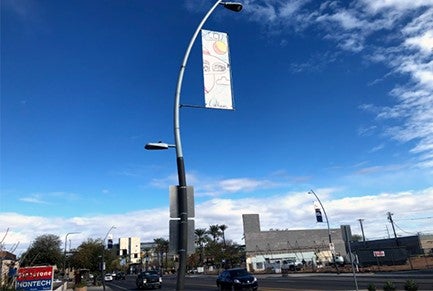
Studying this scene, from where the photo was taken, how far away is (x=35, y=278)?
19.2m

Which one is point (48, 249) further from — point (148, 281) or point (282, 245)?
point (282, 245)

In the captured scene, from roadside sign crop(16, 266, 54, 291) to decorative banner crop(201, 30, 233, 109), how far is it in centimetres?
1439

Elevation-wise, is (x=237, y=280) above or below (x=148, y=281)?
below

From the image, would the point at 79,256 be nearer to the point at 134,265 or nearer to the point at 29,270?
the point at 29,270

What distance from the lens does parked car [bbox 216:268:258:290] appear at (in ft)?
84.7

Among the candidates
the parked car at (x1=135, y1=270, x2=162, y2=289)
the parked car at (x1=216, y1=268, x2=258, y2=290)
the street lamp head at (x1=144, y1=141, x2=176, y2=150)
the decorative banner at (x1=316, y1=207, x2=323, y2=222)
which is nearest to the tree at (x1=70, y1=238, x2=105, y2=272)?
the parked car at (x1=135, y1=270, x2=162, y2=289)

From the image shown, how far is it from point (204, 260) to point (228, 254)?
15.0 metres

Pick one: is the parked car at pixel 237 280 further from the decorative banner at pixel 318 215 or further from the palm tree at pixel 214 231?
the palm tree at pixel 214 231

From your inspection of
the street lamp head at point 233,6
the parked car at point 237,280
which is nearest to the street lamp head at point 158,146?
the street lamp head at point 233,6

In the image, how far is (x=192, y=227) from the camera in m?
8.38

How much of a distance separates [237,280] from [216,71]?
19555 millimetres

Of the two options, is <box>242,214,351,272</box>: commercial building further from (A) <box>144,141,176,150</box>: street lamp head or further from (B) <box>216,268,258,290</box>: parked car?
(A) <box>144,141,176,150</box>: street lamp head

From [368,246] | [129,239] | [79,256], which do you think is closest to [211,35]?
[79,256]

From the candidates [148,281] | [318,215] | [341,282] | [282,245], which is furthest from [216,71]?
[282,245]
